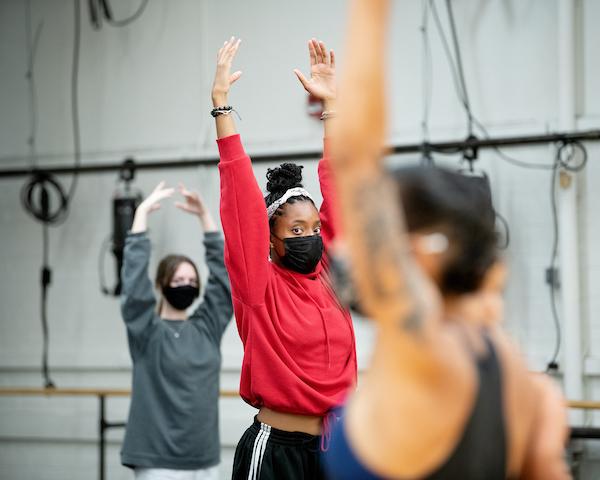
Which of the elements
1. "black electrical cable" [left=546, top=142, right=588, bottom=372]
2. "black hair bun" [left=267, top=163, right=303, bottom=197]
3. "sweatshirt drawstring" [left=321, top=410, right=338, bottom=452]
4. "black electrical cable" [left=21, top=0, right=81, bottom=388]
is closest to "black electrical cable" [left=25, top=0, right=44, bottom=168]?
"black electrical cable" [left=21, top=0, right=81, bottom=388]

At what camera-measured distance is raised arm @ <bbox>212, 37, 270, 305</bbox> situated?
2295mm

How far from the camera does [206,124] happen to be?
217 inches

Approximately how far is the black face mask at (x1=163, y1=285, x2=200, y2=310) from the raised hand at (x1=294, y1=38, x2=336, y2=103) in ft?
5.44

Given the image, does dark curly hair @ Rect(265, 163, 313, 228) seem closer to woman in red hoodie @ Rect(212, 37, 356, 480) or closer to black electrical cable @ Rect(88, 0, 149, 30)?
woman in red hoodie @ Rect(212, 37, 356, 480)

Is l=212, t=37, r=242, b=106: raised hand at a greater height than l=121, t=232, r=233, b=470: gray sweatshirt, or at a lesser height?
greater

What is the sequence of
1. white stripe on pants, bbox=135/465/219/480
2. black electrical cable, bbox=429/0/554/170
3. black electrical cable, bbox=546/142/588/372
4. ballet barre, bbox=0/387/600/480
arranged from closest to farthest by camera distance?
white stripe on pants, bbox=135/465/219/480
black electrical cable, bbox=546/142/588/372
black electrical cable, bbox=429/0/554/170
ballet barre, bbox=0/387/600/480

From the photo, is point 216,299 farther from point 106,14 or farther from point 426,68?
point 106,14

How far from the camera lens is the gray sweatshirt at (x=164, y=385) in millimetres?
3795

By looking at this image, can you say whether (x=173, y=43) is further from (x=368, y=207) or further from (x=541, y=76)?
(x=368, y=207)

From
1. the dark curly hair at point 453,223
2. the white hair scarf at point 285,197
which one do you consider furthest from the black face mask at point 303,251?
the dark curly hair at point 453,223

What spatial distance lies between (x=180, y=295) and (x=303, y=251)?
61.2 inches

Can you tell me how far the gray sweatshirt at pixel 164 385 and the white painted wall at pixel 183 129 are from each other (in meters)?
1.37

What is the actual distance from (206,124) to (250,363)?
3213mm

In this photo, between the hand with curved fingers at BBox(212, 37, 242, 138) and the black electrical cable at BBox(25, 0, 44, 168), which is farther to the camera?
the black electrical cable at BBox(25, 0, 44, 168)
